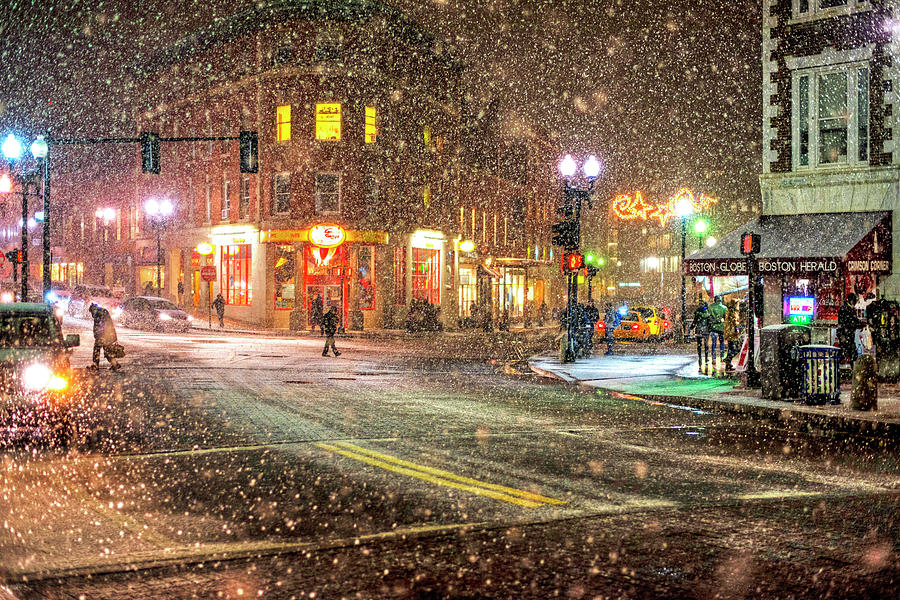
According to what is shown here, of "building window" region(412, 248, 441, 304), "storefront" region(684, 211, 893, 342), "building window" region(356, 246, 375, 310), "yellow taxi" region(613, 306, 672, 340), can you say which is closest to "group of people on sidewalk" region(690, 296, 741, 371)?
"storefront" region(684, 211, 893, 342)

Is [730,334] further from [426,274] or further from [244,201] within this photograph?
[244,201]

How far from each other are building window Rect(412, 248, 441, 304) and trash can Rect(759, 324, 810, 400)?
3640 centimetres

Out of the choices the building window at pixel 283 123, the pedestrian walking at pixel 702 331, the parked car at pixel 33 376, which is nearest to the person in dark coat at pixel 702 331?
the pedestrian walking at pixel 702 331

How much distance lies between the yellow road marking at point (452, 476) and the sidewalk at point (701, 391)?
23.8 ft

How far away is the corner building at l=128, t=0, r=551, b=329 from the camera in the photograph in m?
50.5

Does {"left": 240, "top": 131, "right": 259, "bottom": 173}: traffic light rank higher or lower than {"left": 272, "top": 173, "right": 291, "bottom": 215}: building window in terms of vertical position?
lower

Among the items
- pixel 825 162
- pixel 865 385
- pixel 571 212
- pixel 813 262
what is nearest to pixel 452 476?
pixel 865 385

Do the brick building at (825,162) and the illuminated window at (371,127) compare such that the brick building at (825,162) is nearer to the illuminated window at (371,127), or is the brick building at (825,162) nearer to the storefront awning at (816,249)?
the storefront awning at (816,249)

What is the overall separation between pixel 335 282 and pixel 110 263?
27.4 m

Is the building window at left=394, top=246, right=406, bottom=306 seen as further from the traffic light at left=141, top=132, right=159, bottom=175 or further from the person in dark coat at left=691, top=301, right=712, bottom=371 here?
the person in dark coat at left=691, top=301, right=712, bottom=371

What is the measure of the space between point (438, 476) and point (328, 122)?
4333 centimetres

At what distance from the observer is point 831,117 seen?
23656 mm

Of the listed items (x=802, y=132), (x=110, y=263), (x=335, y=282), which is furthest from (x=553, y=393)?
(x=110, y=263)

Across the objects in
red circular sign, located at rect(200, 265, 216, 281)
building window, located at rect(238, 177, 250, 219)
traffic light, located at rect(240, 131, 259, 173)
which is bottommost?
red circular sign, located at rect(200, 265, 216, 281)
